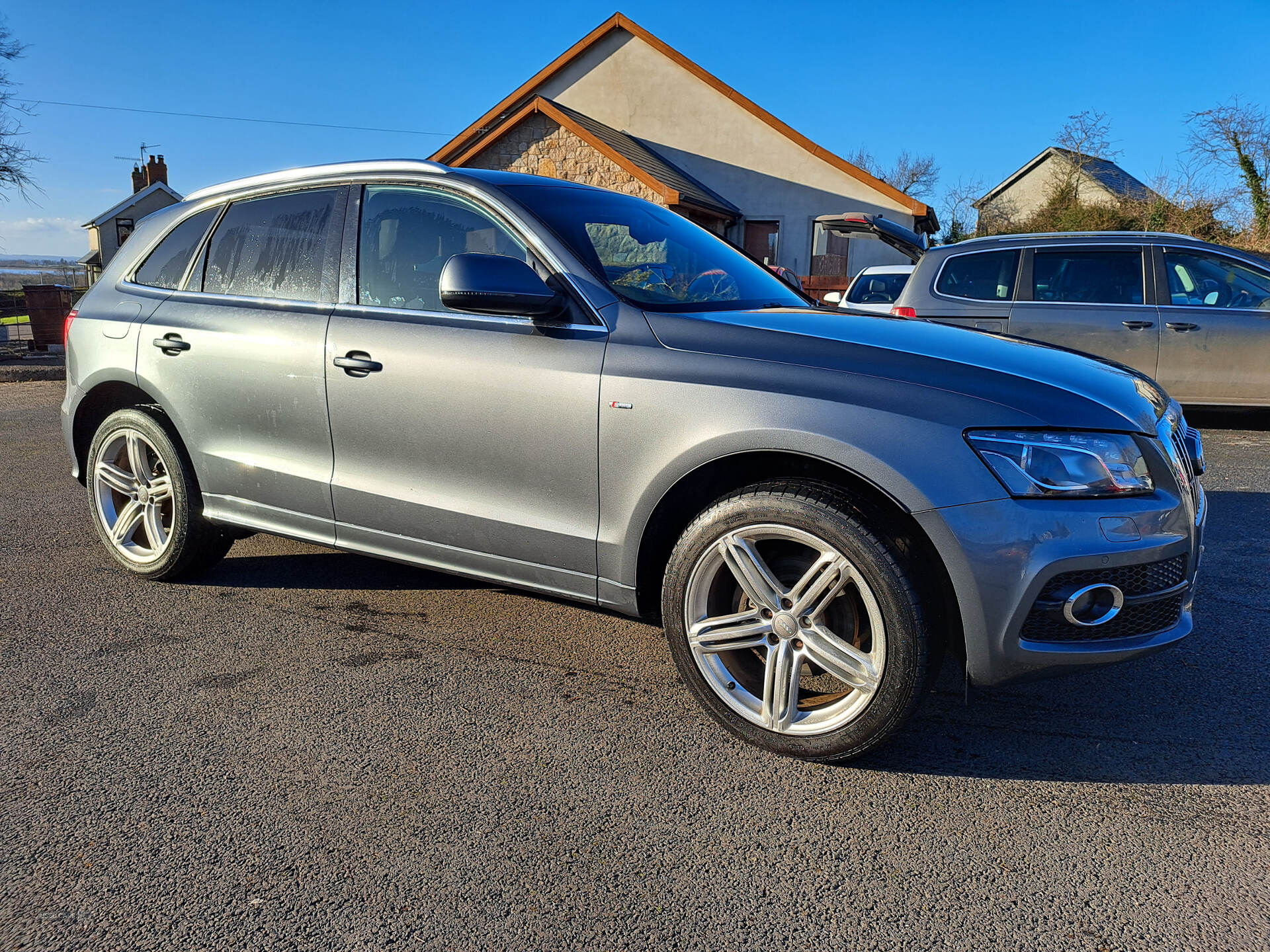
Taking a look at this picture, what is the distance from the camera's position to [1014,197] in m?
57.4

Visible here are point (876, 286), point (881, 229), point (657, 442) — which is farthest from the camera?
point (876, 286)

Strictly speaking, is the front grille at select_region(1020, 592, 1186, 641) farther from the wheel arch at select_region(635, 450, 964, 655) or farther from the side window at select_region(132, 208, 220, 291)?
the side window at select_region(132, 208, 220, 291)

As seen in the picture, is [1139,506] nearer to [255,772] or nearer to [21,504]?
[255,772]

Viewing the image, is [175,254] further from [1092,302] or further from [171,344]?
[1092,302]

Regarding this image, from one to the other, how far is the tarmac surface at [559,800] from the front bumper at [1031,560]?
418mm

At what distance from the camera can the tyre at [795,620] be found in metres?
2.52

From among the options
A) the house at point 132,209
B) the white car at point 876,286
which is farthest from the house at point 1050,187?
the house at point 132,209

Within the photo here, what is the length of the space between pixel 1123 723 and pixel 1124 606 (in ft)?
2.35

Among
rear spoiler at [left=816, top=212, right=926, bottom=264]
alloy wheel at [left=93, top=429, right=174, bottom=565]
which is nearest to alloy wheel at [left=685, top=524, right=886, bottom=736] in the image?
alloy wheel at [left=93, top=429, right=174, bottom=565]

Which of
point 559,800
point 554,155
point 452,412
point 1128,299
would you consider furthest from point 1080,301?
point 554,155

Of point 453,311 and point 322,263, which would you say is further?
point 322,263

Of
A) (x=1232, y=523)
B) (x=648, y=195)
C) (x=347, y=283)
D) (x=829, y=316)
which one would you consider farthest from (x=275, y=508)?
(x=648, y=195)

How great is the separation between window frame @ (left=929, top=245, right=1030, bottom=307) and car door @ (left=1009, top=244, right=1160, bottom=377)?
3cm

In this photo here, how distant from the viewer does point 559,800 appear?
8.23ft
